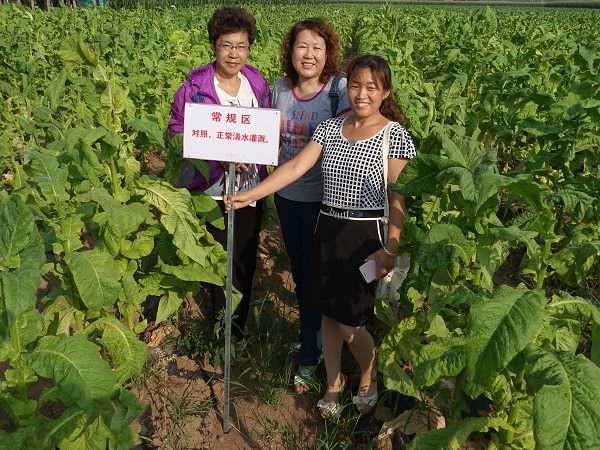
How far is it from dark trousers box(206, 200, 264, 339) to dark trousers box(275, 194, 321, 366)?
22 cm

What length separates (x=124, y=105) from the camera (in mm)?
2922

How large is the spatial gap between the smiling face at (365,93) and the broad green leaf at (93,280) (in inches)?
54.5

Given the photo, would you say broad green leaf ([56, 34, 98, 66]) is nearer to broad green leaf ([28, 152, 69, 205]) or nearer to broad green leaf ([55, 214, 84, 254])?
broad green leaf ([28, 152, 69, 205])

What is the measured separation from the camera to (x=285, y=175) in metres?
3.07

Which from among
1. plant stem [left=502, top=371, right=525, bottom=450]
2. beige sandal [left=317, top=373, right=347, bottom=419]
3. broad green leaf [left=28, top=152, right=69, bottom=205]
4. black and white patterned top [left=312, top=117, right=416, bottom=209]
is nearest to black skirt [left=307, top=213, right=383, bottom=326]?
black and white patterned top [left=312, top=117, right=416, bottom=209]

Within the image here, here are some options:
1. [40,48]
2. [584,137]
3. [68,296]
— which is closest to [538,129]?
[584,137]

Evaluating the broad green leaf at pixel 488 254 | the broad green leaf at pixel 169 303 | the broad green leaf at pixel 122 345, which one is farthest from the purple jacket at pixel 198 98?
the broad green leaf at pixel 488 254

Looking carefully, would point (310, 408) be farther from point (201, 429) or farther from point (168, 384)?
point (168, 384)

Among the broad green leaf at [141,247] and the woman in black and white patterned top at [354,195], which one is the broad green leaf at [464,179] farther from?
the broad green leaf at [141,247]

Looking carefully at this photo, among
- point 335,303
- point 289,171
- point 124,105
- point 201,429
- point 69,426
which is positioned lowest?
point 201,429

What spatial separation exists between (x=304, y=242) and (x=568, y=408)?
2043mm

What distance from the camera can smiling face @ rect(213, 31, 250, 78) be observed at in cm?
346

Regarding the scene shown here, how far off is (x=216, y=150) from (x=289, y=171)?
0.42 m

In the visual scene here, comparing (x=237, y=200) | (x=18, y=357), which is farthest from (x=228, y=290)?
(x=18, y=357)
